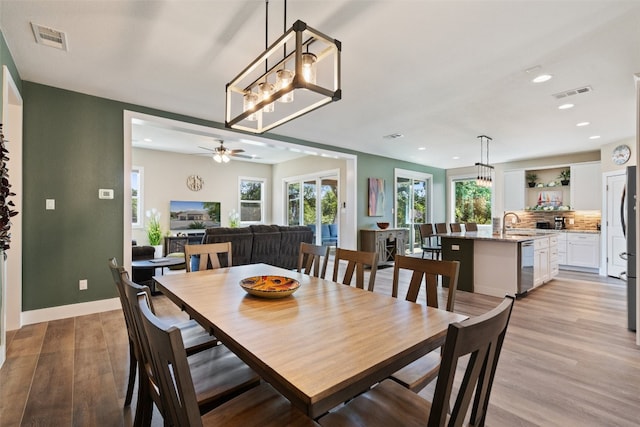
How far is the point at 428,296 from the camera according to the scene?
1889 millimetres

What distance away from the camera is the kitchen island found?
4.26 metres

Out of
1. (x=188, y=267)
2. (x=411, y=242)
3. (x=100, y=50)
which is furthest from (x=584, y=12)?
(x=411, y=242)

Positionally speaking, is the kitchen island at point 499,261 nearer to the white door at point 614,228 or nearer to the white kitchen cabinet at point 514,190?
the white door at point 614,228

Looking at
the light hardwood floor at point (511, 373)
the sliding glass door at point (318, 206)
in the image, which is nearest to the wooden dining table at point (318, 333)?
the light hardwood floor at point (511, 373)

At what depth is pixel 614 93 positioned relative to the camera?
3.61m

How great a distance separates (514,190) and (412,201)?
252 centimetres

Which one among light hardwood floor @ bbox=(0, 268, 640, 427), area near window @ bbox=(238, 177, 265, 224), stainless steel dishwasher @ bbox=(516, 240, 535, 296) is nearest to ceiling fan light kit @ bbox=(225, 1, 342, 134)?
light hardwood floor @ bbox=(0, 268, 640, 427)

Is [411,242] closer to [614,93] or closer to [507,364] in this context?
[614,93]

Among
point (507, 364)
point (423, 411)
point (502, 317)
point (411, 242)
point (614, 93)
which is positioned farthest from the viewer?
point (411, 242)

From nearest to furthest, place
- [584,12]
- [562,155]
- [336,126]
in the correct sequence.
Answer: [584,12] < [336,126] < [562,155]

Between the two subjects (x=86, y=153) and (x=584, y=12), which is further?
(x=86, y=153)

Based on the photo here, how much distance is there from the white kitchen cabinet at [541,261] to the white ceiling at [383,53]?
1895mm

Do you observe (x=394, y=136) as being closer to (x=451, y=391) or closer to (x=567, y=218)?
(x=567, y=218)

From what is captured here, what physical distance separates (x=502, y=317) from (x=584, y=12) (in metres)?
2.62
